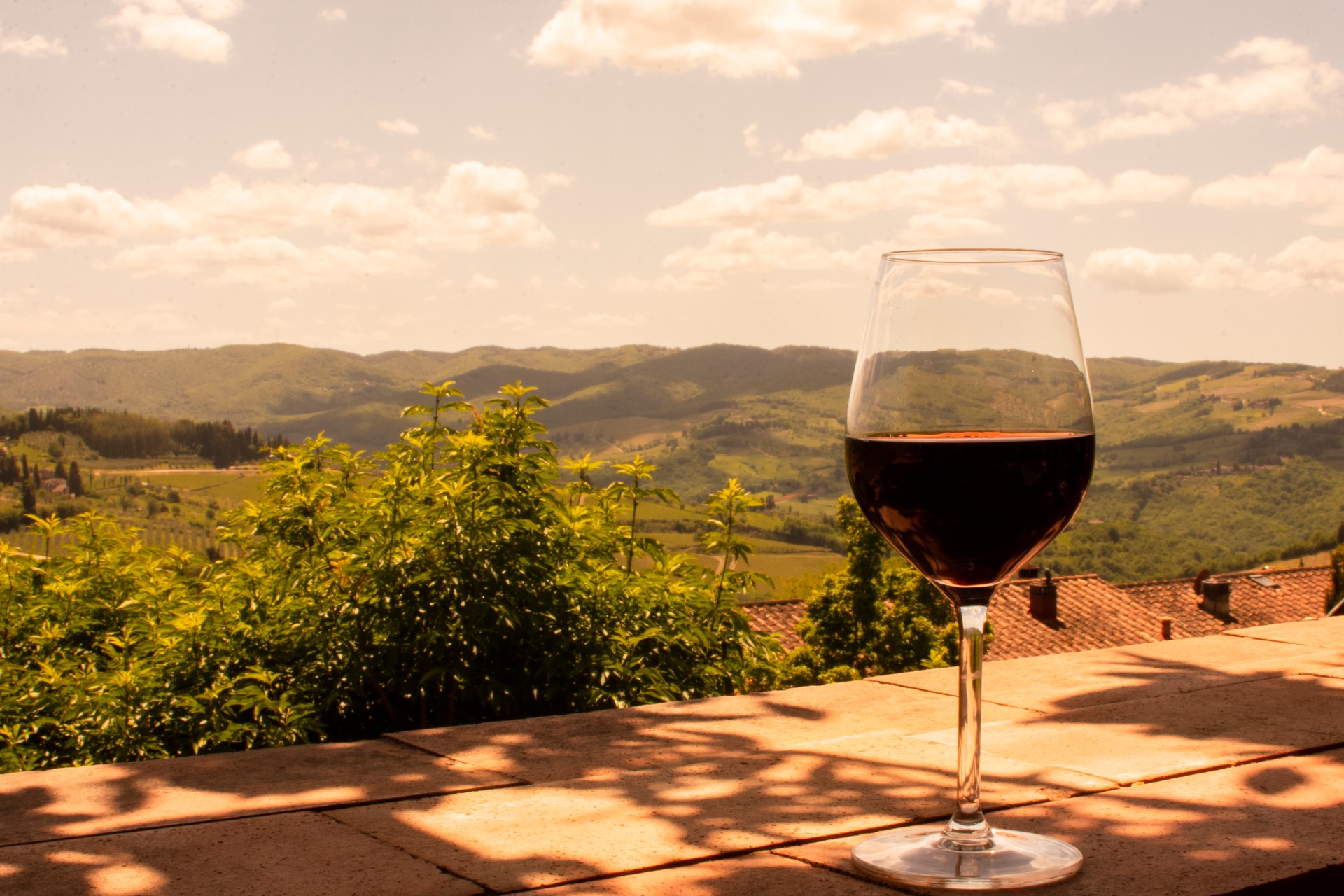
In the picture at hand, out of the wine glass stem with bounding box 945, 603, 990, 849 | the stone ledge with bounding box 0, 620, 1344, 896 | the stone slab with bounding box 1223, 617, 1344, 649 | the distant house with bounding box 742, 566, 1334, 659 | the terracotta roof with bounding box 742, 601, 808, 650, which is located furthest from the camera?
the distant house with bounding box 742, 566, 1334, 659

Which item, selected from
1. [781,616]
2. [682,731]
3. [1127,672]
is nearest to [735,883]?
[682,731]

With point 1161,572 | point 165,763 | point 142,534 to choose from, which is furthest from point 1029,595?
point 1161,572

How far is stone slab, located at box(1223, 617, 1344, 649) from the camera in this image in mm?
3410

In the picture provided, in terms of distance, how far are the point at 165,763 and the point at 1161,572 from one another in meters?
106

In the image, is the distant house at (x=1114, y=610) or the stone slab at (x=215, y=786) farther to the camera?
the distant house at (x=1114, y=610)

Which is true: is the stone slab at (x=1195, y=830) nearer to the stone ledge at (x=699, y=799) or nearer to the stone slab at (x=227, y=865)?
the stone ledge at (x=699, y=799)

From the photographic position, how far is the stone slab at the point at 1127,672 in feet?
8.63

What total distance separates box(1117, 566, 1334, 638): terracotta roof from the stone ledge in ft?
141

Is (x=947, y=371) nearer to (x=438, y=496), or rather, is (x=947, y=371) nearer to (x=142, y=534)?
(x=438, y=496)

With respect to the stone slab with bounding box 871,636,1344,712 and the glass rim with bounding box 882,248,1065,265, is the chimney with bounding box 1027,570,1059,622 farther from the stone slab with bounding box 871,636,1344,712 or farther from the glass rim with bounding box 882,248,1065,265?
the glass rim with bounding box 882,248,1065,265

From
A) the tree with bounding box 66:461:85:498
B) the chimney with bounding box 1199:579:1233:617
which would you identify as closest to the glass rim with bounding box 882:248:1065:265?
the chimney with bounding box 1199:579:1233:617

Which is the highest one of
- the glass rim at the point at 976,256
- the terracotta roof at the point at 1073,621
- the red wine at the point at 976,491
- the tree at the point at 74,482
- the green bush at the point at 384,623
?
the glass rim at the point at 976,256

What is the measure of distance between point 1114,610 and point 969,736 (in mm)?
43894

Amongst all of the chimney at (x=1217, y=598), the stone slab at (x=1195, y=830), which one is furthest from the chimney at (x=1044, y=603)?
the stone slab at (x=1195, y=830)
